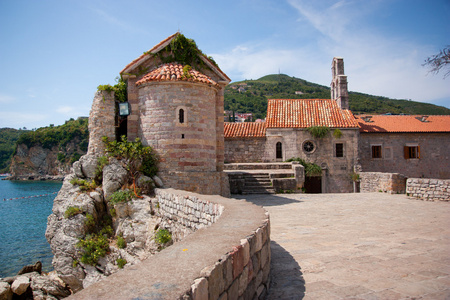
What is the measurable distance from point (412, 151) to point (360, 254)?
22596 millimetres

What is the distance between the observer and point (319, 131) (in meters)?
22.0

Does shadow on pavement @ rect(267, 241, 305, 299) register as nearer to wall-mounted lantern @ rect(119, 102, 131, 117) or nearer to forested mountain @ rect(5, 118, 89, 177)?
wall-mounted lantern @ rect(119, 102, 131, 117)

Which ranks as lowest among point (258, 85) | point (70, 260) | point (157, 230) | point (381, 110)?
point (70, 260)

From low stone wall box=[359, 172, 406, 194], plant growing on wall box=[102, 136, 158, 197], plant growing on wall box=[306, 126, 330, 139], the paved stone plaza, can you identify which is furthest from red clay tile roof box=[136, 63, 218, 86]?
plant growing on wall box=[306, 126, 330, 139]

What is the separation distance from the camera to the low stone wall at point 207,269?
2.16 metres

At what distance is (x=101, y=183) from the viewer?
10.8 meters

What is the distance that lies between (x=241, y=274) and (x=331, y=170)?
2050 centimetres

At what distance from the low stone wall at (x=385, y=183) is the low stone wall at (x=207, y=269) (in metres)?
12.3

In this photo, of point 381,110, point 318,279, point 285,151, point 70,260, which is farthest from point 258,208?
point 381,110

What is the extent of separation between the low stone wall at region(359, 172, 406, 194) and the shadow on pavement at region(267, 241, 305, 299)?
11.6 metres

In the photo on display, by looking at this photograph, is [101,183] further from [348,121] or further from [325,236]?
[348,121]

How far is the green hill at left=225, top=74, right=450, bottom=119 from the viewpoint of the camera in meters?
54.0

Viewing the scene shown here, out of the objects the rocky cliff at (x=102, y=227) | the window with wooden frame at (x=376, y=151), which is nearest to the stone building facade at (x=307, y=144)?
the window with wooden frame at (x=376, y=151)

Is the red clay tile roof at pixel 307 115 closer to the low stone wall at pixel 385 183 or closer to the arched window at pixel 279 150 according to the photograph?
the arched window at pixel 279 150
